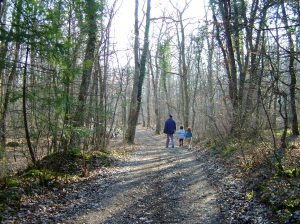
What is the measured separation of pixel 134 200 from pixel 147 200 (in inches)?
13.0

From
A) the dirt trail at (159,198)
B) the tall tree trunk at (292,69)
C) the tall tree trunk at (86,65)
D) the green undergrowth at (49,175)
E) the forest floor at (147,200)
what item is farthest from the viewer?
the tall tree trunk at (86,65)

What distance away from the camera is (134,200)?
645 cm

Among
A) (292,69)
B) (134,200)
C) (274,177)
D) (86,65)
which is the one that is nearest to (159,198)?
(134,200)

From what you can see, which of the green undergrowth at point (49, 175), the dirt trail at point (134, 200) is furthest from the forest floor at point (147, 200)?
the green undergrowth at point (49, 175)

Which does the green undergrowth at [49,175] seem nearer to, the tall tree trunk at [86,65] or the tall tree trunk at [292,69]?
the tall tree trunk at [86,65]

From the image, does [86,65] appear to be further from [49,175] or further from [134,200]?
[134,200]

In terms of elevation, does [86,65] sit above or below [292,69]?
above

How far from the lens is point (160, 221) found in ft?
17.1

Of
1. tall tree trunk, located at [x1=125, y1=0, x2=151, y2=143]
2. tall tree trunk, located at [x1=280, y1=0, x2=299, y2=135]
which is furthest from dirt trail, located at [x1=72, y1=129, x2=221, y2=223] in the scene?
tall tree trunk, located at [x1=125, y1=0, x2=151, y2=143]

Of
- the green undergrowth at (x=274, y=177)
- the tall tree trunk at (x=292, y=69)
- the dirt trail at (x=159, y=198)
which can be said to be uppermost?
the tall tree trunk at (x=292, y=69)

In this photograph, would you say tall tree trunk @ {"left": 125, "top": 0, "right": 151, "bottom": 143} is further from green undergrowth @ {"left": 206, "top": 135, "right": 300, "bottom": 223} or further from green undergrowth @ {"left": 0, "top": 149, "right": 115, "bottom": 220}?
green undergrowth @ {"left": 206, "top": 135, "right": 300, "bottom": 223}

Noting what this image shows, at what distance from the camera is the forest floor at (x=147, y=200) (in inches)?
207

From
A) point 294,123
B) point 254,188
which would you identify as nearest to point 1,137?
point 254,188

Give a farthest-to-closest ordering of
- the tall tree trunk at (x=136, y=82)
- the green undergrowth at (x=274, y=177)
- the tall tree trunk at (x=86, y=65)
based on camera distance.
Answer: the tall tree trunk at (x=136, y=82) → the tall tree trunk at (x=86, y=65) → the green undergrowth at (x=274, y=177)
